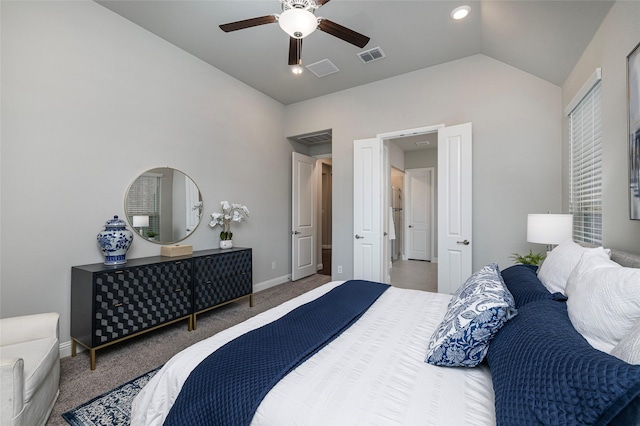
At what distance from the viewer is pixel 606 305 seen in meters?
0.94

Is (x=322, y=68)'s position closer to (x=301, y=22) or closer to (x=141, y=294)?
(x=301, y=22)

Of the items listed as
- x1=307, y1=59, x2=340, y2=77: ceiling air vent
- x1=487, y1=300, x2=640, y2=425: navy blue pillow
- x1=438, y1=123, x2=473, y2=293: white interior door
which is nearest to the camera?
x1=487, y1=300, x2=640, y2=425: navy blue pillow

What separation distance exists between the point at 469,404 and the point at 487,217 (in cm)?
291

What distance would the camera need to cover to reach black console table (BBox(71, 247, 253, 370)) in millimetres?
2213

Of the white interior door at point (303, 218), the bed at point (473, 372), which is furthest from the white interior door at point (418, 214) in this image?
the bed at point (473, 372)

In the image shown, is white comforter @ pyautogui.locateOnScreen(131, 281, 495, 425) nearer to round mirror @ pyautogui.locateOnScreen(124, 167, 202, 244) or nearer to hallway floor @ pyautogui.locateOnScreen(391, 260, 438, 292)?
round mirror @ pyautogui.locateOnScreen(124, 167, 202, 244)

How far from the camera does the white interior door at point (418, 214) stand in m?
6.95

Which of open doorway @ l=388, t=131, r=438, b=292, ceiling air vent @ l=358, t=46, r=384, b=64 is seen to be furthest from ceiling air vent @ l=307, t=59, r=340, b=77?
open doorway @ l=388, t=131, r=438, b=292

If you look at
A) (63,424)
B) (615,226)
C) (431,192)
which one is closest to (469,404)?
(615,226)

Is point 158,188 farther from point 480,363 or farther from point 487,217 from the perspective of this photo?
point 487,217

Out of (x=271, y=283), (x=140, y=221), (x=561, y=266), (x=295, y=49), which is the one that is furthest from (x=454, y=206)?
(x=140, y=221)

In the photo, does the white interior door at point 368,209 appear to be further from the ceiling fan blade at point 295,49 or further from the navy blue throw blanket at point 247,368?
the navy blue throw blanket at point 247,368

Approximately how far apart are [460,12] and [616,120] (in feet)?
5.55

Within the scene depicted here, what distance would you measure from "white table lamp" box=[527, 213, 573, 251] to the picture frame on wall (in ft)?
2.80
